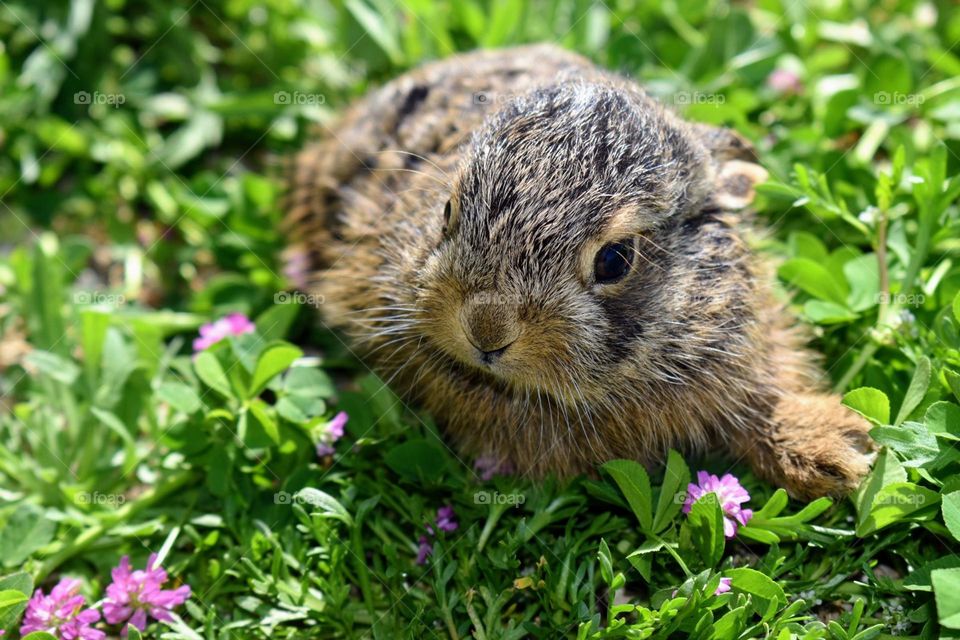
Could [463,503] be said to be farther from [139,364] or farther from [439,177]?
[139,364]

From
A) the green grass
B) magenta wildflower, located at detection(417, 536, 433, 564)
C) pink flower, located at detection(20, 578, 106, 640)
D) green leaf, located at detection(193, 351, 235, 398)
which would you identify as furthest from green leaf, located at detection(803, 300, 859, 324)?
pink flower, located at detection(20, 578, 106, 640)

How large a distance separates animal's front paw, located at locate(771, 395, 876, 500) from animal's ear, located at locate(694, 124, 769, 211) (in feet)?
3.09

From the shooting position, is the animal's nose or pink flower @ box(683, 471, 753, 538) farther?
pink flower @ box(683, 471, 753, 538)

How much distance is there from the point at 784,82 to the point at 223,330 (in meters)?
3.66

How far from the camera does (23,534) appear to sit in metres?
4.22

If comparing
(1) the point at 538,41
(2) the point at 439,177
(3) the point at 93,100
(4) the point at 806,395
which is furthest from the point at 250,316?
(4) the point at 806,395

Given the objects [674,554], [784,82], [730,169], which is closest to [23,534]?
[674,554]

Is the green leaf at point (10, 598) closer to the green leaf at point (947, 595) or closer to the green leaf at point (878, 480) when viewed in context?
the green leaf at point (878, 480)

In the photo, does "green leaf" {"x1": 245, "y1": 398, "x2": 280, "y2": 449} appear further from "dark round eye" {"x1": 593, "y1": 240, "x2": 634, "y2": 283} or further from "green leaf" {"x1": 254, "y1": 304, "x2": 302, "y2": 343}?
"dark round eye" {"x1": 593, "y1": 240, "x2": 634, "y2": 283}

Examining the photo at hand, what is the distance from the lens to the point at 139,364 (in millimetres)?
4707

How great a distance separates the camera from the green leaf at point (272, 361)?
4273 millimetres

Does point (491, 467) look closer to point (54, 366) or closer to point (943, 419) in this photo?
point (943, 419)

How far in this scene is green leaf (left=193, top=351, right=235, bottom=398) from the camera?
14.2 ft

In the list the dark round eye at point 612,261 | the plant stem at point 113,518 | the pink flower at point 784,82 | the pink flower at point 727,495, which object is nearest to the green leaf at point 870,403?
the pink flower at point 727,495
